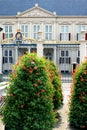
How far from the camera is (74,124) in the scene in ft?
29.5

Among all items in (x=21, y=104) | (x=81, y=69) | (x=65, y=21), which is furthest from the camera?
(x=65, y=21)

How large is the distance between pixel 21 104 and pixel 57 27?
3014 centimetres

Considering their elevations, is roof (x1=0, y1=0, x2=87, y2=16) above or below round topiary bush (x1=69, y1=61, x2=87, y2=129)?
above

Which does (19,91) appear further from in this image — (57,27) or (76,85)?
(57,27)

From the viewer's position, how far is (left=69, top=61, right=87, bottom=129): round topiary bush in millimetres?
8641

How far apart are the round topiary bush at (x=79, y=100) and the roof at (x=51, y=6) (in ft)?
94.7

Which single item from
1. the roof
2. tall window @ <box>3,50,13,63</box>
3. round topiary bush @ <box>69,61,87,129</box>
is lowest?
round topiary bush @ <box>69,61,87,129</box>

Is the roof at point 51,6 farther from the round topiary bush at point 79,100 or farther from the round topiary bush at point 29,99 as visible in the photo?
the round topiary bush at point 29,99

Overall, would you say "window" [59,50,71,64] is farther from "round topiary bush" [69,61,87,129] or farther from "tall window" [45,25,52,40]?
"round topiary bush" [69,61,87,129]

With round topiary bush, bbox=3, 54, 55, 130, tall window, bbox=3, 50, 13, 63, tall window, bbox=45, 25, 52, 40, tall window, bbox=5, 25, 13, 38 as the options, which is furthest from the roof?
round topiary bush, bbox=3, 54, 55, 130

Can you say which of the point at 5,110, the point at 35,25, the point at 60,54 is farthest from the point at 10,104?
the point at 35,25

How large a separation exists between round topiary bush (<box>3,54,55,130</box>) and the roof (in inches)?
1203

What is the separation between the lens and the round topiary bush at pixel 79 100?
864 centimetres

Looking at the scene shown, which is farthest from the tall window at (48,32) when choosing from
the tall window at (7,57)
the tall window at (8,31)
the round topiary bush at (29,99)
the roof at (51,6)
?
the round topiary bush at (29,99)
